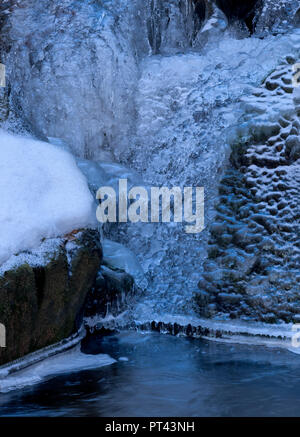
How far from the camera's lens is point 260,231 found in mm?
4906

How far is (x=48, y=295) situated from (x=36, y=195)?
654 mm

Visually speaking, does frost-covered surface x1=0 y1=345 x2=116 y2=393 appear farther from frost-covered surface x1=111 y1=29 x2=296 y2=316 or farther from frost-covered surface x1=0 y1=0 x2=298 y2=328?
frost-covered surface x1=0 y1=0 x2=298 y2=328

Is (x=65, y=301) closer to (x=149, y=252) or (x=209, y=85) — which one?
(x=149, y=252)

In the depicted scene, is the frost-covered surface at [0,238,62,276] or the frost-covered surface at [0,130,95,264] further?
the frost-covered surface at [0,130,95,264]

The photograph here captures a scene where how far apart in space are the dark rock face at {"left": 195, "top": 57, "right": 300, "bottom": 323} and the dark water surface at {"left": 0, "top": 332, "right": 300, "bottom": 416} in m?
0.45

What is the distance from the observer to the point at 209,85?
20.2 feet

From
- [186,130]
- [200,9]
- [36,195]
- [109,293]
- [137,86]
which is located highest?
[200,9]

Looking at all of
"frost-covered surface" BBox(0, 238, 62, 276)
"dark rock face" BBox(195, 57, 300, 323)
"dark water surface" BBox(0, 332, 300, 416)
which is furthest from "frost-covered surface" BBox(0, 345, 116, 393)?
"dark rock face" BBox(195, 57, 300, 323)

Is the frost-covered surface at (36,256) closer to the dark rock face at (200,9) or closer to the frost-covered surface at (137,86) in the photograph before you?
the frost-covered surface at (137,86)

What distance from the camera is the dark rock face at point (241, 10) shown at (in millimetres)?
7697

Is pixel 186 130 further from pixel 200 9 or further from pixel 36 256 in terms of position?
pixel 36 256

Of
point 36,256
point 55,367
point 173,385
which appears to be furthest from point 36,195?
point 173,385

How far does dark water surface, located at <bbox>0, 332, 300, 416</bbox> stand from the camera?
3.07 metres
